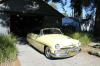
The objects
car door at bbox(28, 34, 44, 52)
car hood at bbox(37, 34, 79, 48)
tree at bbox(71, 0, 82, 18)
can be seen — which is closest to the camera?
car hood at bbox(37, 34, 79, 48)

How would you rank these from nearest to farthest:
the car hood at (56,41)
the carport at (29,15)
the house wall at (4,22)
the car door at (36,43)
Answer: the car hood at (56,41) → the car door at (36,43) → the house wall at (4,22) → the carport at (29,15)

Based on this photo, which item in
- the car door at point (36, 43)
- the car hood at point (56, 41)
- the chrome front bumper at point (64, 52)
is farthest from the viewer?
the car door at point (36, 43)

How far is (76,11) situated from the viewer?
84.7 ft

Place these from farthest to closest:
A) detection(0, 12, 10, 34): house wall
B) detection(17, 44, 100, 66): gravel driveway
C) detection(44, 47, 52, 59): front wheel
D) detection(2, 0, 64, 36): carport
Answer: detection(2, 0, 64, 36): carport < detection(0, 12, 10, 34): house wall < detection(44, 47, 52, 59): front wheel < detection(17, 44, 100, 66): gravel driveway

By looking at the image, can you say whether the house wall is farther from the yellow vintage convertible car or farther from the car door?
the yellow vintage convertible car

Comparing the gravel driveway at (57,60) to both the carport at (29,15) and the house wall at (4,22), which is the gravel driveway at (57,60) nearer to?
the house wall at (4,22)

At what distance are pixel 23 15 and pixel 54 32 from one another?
11.5 meters

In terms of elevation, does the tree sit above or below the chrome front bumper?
above

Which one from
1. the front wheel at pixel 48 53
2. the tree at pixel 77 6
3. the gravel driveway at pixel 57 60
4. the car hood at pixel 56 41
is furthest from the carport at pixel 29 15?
the front wheel at pixel 48 53

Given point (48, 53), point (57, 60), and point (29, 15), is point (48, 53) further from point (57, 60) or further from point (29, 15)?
point (29, 15)

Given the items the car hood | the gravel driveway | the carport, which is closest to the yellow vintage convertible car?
the car hood

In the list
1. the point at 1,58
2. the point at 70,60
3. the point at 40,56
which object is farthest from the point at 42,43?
the point at 1,58

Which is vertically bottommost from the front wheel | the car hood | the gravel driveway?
the gravel driveway

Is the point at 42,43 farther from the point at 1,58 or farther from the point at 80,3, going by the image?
the point at 80,3
